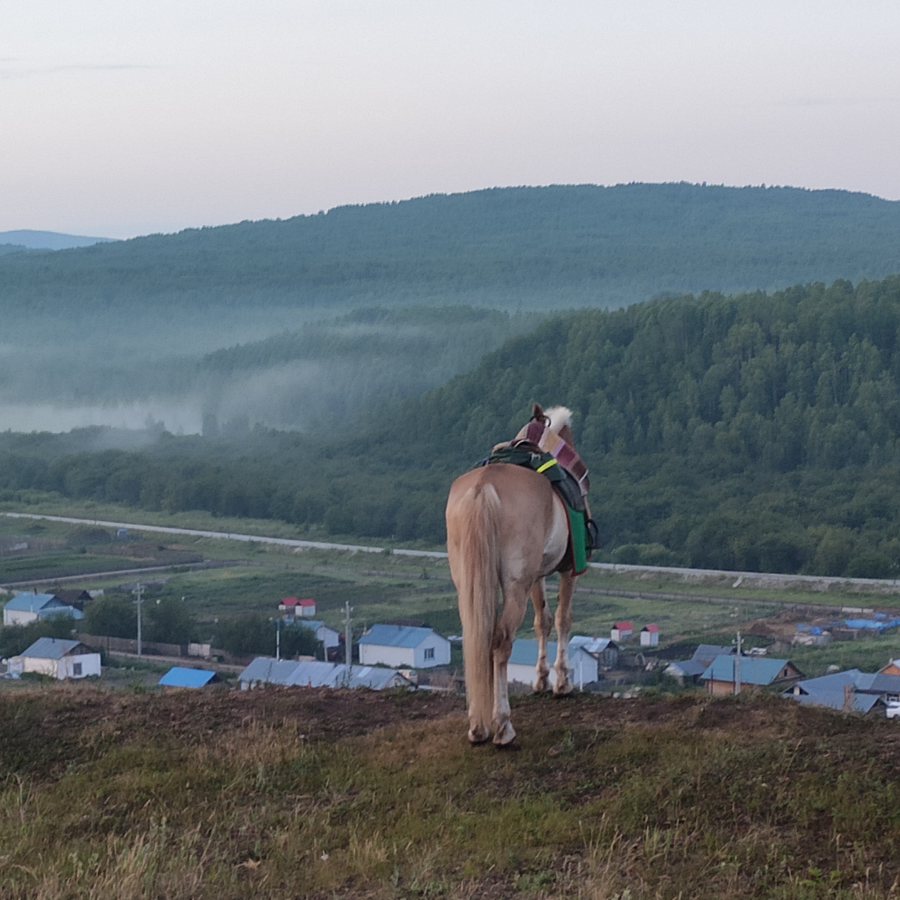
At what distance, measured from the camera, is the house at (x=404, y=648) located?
41.1m

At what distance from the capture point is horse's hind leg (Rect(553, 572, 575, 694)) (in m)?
8.27

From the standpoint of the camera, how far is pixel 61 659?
36.9 metres

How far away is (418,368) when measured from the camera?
587 ft

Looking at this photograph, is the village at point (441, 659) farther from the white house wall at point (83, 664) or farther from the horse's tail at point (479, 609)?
the horse's tail at point (479, 609)

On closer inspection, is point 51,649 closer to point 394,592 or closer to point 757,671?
point 757,671

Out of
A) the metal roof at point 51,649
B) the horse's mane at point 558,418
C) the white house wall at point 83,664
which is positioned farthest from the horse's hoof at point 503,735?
the metal roof at point 51,649

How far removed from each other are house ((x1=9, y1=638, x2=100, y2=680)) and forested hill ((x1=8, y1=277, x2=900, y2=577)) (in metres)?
39.8

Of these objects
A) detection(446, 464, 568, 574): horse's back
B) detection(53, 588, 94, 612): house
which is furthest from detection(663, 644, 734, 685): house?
detection(446, 464, 568, 574): horse's back

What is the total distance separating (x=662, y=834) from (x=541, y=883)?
68cm

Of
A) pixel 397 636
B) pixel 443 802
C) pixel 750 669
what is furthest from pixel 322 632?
pixel 443 802

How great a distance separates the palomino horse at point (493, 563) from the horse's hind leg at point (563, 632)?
871 mm

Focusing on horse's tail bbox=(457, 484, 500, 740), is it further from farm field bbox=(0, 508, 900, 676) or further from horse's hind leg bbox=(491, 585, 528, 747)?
farm field bbox=(0, 508, 900, 676)

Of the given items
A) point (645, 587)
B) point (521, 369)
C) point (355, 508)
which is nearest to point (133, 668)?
point (645, 587)

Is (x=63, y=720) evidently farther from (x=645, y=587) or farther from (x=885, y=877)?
(x=645, y=587)
